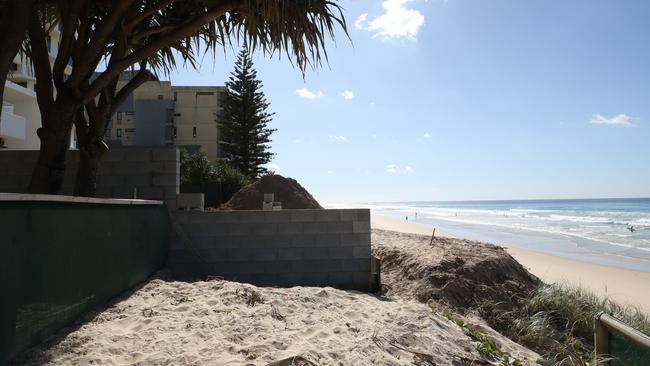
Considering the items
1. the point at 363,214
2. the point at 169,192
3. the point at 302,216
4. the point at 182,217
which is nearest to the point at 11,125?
the point at 169,192

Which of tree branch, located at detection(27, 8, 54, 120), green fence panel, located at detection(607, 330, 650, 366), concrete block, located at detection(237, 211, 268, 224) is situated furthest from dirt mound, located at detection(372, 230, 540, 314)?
tree branch, located at detection(27, 8, 54, 120)

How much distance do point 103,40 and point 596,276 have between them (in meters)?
10.7

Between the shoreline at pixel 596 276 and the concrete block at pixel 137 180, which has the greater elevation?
the concrete block at pixel 137 180

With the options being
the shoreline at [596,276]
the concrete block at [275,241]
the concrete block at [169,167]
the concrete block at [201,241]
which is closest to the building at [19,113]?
the concrete block at [169,167]

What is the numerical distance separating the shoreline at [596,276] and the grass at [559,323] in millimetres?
2153

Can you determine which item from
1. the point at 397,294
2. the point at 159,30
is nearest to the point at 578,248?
the point at 397,294

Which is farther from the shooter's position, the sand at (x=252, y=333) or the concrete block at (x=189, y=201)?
the concrete block at (x=189, y=201)

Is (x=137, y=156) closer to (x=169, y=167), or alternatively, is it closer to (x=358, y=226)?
(x=169, y=167)

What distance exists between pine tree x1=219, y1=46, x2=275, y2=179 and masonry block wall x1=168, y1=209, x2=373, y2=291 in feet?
79.7

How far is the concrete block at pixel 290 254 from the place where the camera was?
6508mm

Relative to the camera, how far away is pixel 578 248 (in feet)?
55.6

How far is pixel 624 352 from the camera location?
10.5 feet

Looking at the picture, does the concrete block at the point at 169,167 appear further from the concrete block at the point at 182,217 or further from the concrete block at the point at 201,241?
the concrete block at the point at 201,241

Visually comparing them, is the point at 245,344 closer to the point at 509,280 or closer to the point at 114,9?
the point at 114,9
